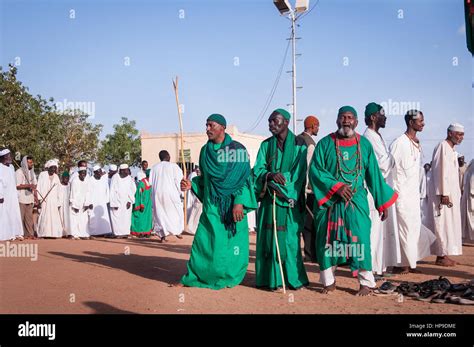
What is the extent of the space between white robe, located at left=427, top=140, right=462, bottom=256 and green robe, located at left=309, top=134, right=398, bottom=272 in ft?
8.96

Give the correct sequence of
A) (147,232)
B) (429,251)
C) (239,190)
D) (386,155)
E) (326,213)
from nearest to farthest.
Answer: (326,213) < (239,190) < (386,155) < (429,251) < (147,232)

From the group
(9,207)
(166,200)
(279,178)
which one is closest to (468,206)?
(279,178)

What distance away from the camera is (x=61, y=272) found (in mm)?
8547

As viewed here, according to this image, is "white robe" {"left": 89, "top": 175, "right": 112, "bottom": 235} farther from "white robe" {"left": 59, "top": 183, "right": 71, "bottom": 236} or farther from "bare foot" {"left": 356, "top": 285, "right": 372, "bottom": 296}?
"bare foot" {"left": 356, "top": 285, "right": 372, "bottom": 296}

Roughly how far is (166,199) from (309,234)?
6.47 meters

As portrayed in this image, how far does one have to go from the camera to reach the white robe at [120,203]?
649 inches

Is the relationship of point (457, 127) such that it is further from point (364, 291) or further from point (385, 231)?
point (364, 291)

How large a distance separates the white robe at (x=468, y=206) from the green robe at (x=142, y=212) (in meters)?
8.40

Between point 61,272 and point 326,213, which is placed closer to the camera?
point 326,213

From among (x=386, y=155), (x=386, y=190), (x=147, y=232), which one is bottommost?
(x=147, y=232)

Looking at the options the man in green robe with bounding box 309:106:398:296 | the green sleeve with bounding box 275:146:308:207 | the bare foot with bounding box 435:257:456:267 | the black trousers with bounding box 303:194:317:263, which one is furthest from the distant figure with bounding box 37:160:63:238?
the man in green robe with bounding box 309:106:398:296

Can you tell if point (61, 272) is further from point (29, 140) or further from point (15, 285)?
point (29, 140)
